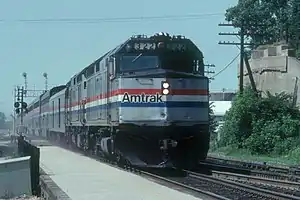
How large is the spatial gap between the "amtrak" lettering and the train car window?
929 mm

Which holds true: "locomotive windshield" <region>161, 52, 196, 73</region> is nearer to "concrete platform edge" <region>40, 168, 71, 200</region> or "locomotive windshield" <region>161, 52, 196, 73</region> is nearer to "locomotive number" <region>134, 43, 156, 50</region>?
"locomotive number" <region>134, 43, 156, 50</region>

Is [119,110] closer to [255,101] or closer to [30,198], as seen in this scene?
[30,198]

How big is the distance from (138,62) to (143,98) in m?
1.24

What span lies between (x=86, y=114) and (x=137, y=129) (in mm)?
8056

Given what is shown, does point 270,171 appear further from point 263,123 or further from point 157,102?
point 263,123

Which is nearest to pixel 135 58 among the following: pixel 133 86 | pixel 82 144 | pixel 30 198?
pixel 133 86

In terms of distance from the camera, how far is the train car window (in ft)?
64.9

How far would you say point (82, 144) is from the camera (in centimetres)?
2928

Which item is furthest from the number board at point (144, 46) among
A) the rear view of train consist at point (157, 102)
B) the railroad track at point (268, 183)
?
the railroad track at point (268, 183)

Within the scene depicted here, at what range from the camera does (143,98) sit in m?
19.3

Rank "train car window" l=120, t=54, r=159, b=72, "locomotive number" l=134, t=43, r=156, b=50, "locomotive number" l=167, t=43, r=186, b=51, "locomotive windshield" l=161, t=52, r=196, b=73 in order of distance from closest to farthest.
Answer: "train car window" l=120, t=54, r=159, b=72 → "locomotive windshield" l=161, t=52, r=196, b=73 → "locomotive number" l=134, t=43, r=156, b=50 → "locomotive number" l=167, t=43, r=186, b=51

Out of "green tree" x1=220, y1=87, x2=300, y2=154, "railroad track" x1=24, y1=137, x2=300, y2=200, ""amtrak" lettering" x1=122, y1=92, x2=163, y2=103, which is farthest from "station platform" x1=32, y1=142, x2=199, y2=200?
"green tree" x1=220, y1=87, x2=300, y2=154

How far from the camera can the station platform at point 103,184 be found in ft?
45.1

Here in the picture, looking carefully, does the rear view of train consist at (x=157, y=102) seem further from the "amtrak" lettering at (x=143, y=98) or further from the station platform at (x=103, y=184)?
the station platform at (x=103, y=184)
